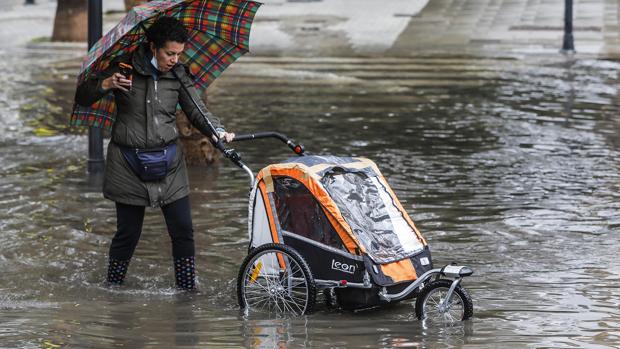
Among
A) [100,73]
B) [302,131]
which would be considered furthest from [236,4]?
[302,131]

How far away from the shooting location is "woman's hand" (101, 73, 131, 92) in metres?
7.34

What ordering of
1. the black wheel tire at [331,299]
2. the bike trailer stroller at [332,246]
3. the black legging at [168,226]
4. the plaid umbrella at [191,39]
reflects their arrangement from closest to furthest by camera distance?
the bike trailer stroller at [332,246] → the black wheel tire at [331,299] → the plaid umbrella at [191,39] → the black legging at [168,226]

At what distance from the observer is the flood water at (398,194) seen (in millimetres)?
6707

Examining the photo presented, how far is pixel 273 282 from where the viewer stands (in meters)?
7.20

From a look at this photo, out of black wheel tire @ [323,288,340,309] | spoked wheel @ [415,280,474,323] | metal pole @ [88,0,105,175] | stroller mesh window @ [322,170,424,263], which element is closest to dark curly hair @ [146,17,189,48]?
stroller mesh window @ [322,170,424,263]

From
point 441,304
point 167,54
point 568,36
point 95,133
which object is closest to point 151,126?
point 167,54

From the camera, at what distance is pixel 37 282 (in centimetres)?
819

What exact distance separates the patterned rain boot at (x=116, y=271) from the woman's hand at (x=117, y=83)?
1194 mm

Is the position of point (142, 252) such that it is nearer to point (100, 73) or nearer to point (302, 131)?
point (100, 73)

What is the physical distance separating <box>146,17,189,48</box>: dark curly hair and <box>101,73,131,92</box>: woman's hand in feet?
0.90

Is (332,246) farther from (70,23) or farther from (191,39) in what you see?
(70,23)

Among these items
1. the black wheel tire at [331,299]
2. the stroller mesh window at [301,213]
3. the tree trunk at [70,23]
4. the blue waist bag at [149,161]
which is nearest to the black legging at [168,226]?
the blue waist bag at [149,161]

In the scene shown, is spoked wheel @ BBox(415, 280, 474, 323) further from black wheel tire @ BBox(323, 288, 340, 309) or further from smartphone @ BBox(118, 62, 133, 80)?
smartphone @ BBox(118, 62, 133, 80)

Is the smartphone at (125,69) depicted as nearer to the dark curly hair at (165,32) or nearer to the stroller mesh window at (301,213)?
the dark curly hair at (165,32)
